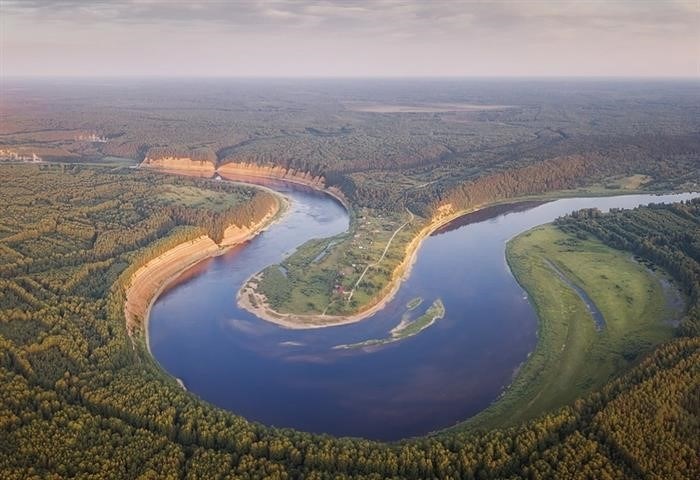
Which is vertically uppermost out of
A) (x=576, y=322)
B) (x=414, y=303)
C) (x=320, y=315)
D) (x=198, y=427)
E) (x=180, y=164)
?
(x=180, y=164)

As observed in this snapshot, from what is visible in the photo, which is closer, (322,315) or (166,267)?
(322,315)

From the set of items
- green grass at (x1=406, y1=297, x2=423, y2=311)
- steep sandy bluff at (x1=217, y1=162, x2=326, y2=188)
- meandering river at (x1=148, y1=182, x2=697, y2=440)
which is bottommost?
meandering river at (x1=148, y1=182, x2=697, y2=440)

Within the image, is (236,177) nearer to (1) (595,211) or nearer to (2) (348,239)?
(2) (348,239)

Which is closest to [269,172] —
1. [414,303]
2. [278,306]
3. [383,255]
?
[383,255]

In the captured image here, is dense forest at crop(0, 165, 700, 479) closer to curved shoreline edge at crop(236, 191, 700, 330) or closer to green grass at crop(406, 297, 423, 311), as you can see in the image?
curved shoreline edge at crop(236, 191, 700, 330)

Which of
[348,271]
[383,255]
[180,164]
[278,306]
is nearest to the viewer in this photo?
[278,306]

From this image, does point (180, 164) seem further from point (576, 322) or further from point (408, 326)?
point (576, 322)

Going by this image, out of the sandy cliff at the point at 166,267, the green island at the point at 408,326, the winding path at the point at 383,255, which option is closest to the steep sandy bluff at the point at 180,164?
the sandy cliff at the point at 166,267

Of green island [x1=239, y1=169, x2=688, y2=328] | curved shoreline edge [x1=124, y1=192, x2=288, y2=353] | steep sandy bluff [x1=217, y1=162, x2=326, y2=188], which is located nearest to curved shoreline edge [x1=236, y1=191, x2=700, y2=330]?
green island [x1=239, y1=169, x2=688, y2=328]
